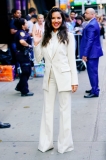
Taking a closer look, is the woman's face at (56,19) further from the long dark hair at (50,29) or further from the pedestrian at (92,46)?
the pedestrian at (92,46)

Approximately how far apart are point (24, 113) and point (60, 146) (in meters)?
2.38

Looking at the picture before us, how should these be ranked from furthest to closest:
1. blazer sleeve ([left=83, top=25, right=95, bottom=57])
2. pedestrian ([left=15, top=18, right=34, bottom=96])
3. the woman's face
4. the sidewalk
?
pedestrian ([left=15, top=18, right=34, bottom=96])
blazer sleeve ([left=83, top=25, right=95, bottom=57])
the sidewalk
the woman's face

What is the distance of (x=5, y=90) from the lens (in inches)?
404

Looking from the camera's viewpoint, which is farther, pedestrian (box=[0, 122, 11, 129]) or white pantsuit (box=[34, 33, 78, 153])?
pedestrian (box=[0, 122, 11, 129])

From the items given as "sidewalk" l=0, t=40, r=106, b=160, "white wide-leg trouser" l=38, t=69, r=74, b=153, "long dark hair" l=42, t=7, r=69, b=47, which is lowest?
"sidewalk" l=0, t=40, r=106, b=160

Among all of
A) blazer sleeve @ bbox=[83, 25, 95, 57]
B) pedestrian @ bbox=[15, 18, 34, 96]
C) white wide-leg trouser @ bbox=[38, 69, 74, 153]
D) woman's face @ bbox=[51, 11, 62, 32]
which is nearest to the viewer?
woman's face @ bbox=[51, 11, 62, 32]

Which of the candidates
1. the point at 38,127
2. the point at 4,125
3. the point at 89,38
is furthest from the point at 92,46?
the point at 4,125

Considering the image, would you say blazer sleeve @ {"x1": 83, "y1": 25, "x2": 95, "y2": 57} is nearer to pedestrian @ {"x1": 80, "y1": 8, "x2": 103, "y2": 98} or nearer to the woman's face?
pedestrian @ {"x1": 80, "y1": 8, "x2": 103, "y2": 98}

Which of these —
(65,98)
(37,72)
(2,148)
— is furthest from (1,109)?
(37,72)

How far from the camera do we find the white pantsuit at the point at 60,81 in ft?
17.8

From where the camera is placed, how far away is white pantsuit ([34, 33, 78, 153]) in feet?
17.8

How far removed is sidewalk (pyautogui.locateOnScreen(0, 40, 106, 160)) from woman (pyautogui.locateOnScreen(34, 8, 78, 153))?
1.32 ft

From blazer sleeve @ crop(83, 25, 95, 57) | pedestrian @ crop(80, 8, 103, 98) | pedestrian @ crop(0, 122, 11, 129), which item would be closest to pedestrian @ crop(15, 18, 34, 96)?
pedestrian @ crop(80, 8, 103, 98)

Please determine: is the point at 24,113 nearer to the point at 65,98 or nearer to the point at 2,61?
the point at 65,98
